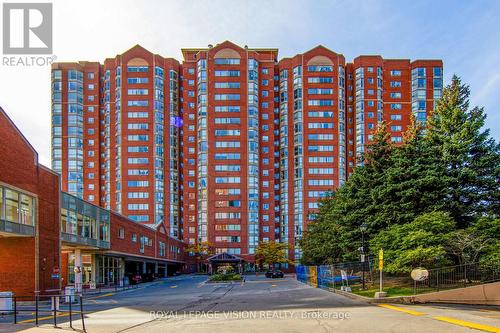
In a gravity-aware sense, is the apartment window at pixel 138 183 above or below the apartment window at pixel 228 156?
below

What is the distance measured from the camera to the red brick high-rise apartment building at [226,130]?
382 feet

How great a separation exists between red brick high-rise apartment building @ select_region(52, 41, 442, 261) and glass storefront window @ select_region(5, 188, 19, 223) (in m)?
87.3

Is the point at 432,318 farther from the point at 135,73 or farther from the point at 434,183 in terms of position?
the point at 135,73

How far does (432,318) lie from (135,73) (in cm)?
11448

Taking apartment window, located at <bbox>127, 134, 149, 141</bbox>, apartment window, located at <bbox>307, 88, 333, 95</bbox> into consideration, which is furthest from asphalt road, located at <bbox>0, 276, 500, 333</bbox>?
apartment window, located at <bbox>307, 88, 333, 95</bbox>

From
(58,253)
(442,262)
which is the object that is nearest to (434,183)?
(442,262)

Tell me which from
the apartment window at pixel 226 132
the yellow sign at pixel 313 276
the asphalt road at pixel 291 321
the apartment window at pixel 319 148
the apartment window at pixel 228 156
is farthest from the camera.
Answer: the apartment window at pixel 226 132

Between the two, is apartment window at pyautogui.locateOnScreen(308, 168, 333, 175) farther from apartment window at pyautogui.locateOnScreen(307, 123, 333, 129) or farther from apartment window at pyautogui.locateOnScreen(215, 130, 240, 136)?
apartment window at pyautogui.locateOnScreen(215, 130, 240, 136)

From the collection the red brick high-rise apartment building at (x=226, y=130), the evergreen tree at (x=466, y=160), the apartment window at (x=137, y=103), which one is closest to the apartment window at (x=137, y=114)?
the red brick high-rise apartment building at (x=226, y=130)

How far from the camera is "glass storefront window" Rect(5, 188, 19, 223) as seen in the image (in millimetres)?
27297

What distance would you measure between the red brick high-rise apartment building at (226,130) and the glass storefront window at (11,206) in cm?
8726

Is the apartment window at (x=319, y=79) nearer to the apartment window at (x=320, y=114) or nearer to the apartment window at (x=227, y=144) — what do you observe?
the apartment window at (x=320, y=114)

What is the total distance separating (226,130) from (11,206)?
91527mm

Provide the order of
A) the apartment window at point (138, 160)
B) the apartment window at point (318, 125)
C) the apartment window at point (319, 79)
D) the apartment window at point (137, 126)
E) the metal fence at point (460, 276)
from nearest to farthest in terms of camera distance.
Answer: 1. the metal fence at point (460, 276)
2. the apartment window at point (138, 160)
3. the apartment window at point (318, 125)
4. the apartment window at point (137, 126)
5. the apartment window at point (319, 79)
